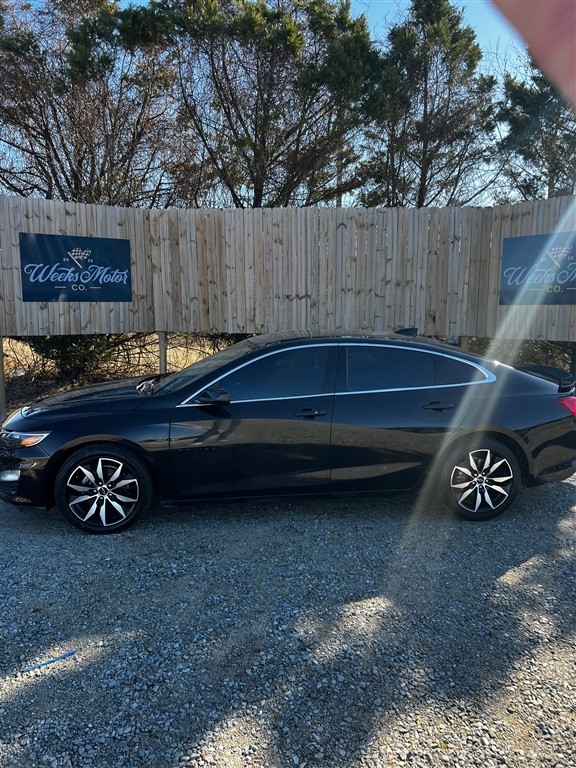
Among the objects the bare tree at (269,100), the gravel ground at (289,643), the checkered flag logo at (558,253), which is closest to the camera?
the gravel ground at (289,643)

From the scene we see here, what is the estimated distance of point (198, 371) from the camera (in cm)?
460

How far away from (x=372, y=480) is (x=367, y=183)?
9092mm

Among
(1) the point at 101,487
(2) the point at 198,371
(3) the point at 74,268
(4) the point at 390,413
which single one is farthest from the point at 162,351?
(4) the point at 390,413

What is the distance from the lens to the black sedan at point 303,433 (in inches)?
162

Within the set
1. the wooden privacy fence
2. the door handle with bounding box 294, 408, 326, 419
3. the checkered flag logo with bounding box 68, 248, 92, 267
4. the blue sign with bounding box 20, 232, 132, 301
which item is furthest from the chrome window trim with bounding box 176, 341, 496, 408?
the checkered flag logo with bounding box 68, 248, 92, 267

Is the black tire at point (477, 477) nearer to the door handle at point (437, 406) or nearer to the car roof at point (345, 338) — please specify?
the door handle at point (437, 406)

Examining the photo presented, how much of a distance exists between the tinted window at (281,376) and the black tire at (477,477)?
1.25 m

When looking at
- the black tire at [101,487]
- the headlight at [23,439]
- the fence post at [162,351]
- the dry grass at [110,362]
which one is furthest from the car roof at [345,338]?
the dry grass at [110,362]

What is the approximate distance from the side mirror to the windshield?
0.62 ft

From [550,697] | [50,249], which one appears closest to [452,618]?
[550,697]

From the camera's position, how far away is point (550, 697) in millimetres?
2543

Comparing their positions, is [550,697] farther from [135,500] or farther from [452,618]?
[135,500]

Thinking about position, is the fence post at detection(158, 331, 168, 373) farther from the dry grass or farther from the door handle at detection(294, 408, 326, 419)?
the door handle at detection(294, 408, 326, 419)

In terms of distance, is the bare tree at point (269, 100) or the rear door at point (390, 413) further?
the bare tree at point (269, 100)
